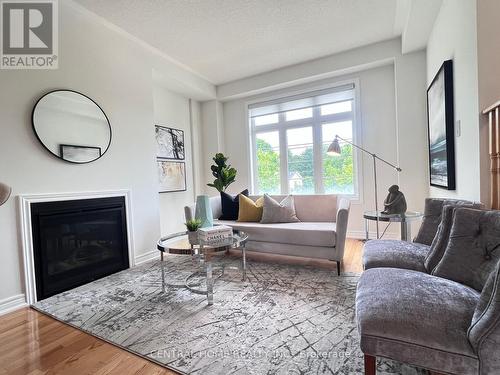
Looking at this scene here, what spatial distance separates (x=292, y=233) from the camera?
2812mm

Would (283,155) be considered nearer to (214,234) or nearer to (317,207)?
(317,207)

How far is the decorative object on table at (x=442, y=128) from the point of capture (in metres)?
2.25

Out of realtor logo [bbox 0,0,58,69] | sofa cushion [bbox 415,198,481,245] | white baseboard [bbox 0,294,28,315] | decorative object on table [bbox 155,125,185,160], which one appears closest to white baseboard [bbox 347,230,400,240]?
A: sofa cushion [bbox 415,198,481,245]

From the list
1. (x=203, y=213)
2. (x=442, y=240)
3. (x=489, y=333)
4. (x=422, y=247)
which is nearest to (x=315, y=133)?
(x=203, y=213)

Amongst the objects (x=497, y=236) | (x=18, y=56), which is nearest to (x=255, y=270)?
(x=497, y=236)

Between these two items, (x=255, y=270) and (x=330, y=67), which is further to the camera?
(x=330, y=67)

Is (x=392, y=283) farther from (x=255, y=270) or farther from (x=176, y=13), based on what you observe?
(x=176, y=13)

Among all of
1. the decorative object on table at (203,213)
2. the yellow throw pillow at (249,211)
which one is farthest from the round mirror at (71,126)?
the yellow throw pillow at (249,211)

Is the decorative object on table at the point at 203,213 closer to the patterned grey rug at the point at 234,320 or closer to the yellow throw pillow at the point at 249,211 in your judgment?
the patterned grey rug at the point at 234,320

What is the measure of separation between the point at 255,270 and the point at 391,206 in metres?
1.52

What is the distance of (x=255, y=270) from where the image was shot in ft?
9.17

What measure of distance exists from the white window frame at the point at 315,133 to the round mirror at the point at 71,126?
2589mm

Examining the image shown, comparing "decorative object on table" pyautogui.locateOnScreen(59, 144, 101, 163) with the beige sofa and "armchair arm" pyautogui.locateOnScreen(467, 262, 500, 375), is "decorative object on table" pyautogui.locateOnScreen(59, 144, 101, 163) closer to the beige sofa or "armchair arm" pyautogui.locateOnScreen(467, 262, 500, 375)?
the beige sofa

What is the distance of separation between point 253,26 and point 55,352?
3.49 metres
